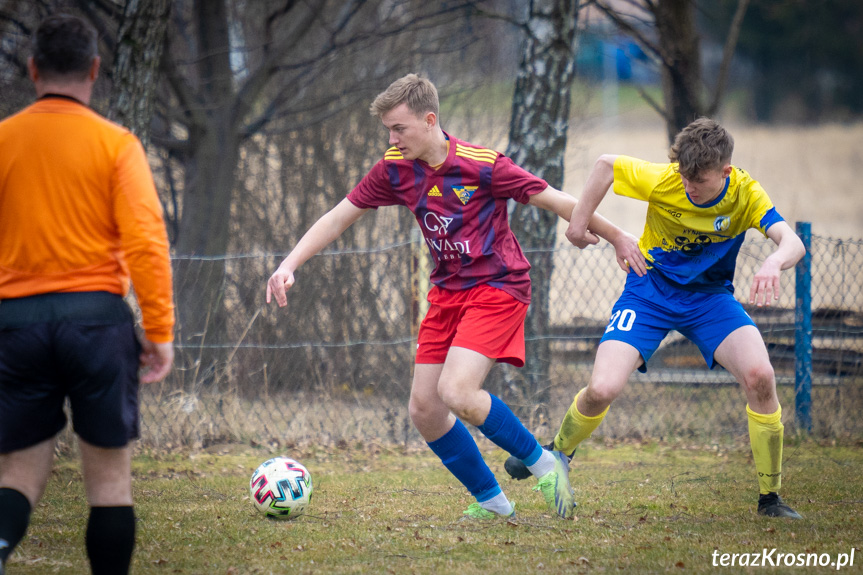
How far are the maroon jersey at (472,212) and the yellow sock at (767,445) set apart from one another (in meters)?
1.29

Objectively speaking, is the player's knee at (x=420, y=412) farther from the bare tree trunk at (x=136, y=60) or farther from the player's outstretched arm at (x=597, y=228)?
the bare tree trunk at (x=136, y=60)

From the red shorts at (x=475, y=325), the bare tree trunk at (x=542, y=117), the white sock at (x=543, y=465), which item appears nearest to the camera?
the red shorts at (x=475, y=325)

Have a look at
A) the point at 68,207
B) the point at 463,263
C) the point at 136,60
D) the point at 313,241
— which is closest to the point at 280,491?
the point at 313,241

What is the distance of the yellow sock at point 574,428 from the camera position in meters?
4.14

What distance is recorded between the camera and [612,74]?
19.3 m

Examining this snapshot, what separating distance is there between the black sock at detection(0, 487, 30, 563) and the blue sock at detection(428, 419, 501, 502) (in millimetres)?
1903

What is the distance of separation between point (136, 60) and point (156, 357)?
439 cm

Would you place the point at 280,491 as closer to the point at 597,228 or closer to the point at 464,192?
the point at 464,192

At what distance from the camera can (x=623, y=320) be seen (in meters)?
4.17

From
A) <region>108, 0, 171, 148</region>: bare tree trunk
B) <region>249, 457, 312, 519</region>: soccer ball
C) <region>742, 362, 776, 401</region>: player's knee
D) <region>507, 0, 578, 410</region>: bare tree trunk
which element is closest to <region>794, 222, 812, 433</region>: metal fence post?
<region>507, 0, 578, 410</region>: bare tree trunk

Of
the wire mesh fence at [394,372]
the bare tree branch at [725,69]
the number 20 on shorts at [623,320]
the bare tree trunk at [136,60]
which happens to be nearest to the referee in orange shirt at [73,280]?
the number 20 on shorts at [623,320]

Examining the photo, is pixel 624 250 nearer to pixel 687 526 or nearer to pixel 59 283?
pixel 687 526

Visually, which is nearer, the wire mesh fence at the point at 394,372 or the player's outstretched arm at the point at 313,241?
the player's outstretched arm at the point at 313,241

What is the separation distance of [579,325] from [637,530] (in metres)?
3.72
